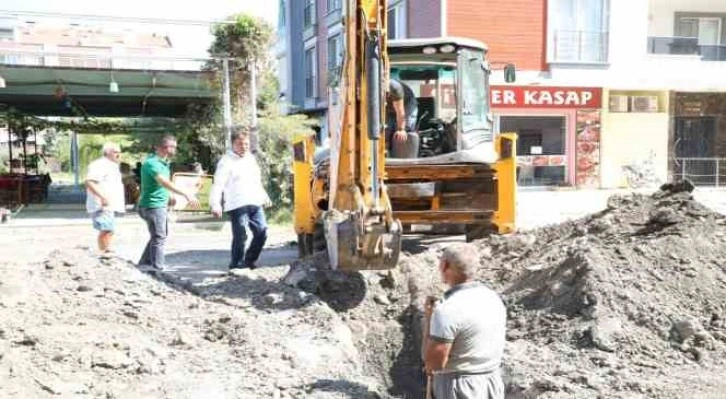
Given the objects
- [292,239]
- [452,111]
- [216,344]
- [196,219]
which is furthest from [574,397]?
[196,219]

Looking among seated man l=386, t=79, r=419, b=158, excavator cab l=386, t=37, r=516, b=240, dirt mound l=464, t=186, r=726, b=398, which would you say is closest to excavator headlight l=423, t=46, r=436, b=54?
excavator cab l=386, t=37, r=516, b=240

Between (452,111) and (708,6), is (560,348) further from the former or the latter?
(708,6)

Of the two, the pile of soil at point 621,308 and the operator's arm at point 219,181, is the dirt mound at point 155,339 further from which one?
the operator's arm at point 219,181

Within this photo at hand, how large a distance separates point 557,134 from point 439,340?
19.4m

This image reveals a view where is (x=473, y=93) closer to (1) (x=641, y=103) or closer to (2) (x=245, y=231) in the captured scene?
(2) (x=245, y=231)

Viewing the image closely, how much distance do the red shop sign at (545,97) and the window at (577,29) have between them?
0.98 meters

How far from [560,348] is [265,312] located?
255 centimetres

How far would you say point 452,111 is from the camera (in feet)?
30.2

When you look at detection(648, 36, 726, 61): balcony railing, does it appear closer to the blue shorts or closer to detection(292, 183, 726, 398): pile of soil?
detection(292, 183, 726, 398): pile of soil

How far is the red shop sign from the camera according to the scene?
2002 cm

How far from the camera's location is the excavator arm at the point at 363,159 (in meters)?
5.60

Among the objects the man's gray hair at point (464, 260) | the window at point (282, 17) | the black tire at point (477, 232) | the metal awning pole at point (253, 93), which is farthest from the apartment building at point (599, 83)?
the man's gray hair at point (464, 260)

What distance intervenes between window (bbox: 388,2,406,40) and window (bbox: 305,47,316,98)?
8637mm

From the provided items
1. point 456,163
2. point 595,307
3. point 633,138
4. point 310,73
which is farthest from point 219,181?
point 310,73
